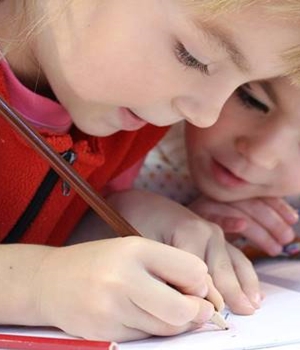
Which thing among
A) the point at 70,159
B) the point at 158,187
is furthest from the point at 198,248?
the point at 158,187

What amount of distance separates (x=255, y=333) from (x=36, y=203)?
23 centimetres

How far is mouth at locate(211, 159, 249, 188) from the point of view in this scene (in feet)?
2.40

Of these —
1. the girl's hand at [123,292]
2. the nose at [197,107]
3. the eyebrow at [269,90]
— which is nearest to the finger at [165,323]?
the girl's hand at [123,292]

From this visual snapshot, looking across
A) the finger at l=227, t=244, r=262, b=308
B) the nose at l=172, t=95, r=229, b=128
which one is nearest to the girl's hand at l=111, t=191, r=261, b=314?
the finger at l=227, t=244, r=262, b=308

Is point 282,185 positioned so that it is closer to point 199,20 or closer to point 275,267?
point 275,267

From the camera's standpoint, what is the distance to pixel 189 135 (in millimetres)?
753

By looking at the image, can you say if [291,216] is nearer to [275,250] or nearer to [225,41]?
[275,250]

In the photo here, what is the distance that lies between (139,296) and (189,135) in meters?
0.31

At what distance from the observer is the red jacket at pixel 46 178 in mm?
601

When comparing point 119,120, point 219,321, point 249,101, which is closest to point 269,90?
point 249,101

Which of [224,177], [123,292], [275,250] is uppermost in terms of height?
[123,292]

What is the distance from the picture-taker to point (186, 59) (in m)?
0.52

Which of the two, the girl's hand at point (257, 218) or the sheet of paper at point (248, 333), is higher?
the sheet of paper at point (248, 333)

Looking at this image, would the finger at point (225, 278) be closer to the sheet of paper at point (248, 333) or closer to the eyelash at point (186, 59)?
the sheet of paper at point (248, 333)
